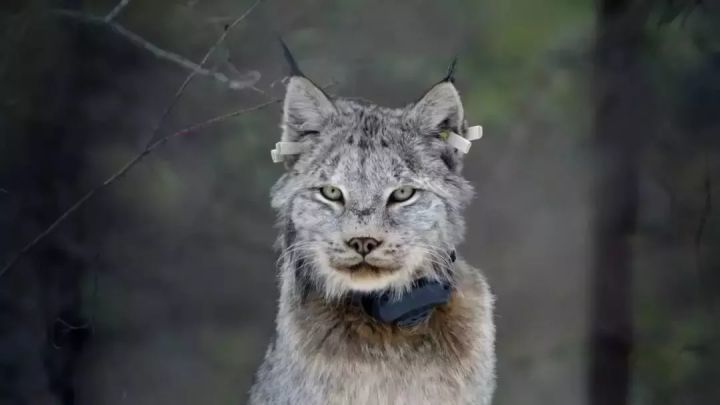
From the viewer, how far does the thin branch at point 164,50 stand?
1789 millimetres

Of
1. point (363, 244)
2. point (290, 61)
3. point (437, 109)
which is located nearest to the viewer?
point (363, 244)

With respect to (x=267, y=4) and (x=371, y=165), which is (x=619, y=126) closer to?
(x=371, y=165)

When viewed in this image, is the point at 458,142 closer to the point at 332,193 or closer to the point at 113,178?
the point at 332,193

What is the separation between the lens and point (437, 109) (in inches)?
62.2

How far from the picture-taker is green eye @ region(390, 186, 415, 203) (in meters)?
1.51

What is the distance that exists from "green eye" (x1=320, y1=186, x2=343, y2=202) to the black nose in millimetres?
87

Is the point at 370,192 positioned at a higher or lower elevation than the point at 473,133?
lower

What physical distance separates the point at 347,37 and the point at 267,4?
0.17 metres

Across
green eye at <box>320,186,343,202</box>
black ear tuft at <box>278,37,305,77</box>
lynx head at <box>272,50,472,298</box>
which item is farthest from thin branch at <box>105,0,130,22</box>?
green eye at <box>320,186,343,202</box>

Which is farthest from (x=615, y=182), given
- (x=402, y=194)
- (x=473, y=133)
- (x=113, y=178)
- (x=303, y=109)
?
(x=113, y=178)

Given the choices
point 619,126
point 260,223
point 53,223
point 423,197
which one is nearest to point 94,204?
point 53,223

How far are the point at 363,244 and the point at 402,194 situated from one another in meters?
0.12

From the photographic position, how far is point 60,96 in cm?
180

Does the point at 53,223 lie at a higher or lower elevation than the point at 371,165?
lower
